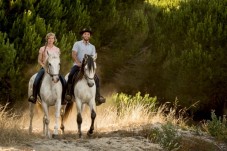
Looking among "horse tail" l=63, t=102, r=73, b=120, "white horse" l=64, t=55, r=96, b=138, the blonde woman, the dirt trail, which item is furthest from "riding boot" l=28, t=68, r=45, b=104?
"horse tail" l=63, t=102, r=73, b=120

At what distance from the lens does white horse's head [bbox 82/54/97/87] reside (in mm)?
12074

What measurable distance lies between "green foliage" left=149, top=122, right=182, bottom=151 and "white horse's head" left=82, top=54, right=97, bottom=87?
2.19 metres

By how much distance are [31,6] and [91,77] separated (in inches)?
235

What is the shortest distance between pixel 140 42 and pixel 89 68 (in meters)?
11.6

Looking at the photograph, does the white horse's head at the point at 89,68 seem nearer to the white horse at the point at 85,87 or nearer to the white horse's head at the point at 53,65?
the white horse at the point at 85,87

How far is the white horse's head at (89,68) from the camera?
12074 millimetres

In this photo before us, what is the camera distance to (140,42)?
23.4m

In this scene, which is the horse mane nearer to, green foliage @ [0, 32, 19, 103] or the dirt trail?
the dirt trail

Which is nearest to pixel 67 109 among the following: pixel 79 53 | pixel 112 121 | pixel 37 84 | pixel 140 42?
pixel 37 84

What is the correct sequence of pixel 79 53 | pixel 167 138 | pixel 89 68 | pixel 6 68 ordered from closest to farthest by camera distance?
pixel 89 68 < pixel 167 138 < pixel 79 53 < pixel 6 68

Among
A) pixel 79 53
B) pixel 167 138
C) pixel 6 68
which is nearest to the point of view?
pixel 167 138

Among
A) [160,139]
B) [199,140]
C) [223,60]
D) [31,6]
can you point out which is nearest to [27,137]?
[160,139]

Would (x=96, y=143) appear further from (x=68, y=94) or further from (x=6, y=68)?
(x=6, y=68)

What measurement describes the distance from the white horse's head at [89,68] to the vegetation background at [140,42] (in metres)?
4.80
